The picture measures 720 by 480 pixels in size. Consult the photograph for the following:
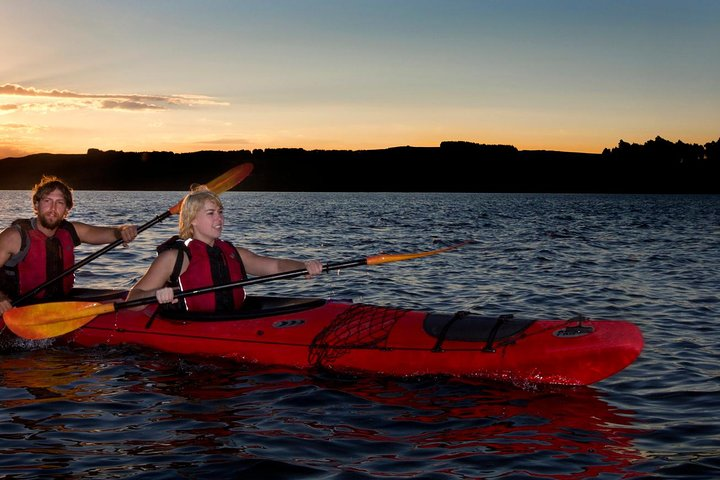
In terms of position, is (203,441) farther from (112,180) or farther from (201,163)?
(112,180)

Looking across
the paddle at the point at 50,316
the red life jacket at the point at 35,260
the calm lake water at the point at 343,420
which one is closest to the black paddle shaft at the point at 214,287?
the paddle at the point at 50,316

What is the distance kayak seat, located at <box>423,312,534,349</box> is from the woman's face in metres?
1.83

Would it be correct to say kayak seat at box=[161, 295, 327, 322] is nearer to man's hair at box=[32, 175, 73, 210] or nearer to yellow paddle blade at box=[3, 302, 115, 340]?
yellow paddle blade at box=[3, 302, 115, 340]

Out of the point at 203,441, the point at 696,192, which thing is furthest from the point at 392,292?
the point at 696,192

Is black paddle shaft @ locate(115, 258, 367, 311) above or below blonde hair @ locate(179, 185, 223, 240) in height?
below

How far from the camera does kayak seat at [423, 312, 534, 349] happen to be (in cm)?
586

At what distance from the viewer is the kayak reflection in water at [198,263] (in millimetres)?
5988

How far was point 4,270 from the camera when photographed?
7.26 m

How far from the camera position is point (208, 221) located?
6.03 meters

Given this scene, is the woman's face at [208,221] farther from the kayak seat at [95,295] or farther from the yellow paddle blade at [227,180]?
the yellow paddle blade at [227,180]

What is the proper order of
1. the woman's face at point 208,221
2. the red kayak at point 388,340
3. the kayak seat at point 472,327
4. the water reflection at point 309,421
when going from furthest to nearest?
the woman's face at point 208,221 < the kayak seat at point 472,327 < the red kayak at point 388,340 < the water reflection at point 309,421

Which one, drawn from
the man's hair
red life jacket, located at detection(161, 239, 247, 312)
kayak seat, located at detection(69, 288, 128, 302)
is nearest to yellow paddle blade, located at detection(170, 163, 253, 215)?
kayak seat, located at detection(69, 288, 128, 302)

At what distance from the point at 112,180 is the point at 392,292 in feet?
584

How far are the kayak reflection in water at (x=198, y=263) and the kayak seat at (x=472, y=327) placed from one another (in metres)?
1.09
